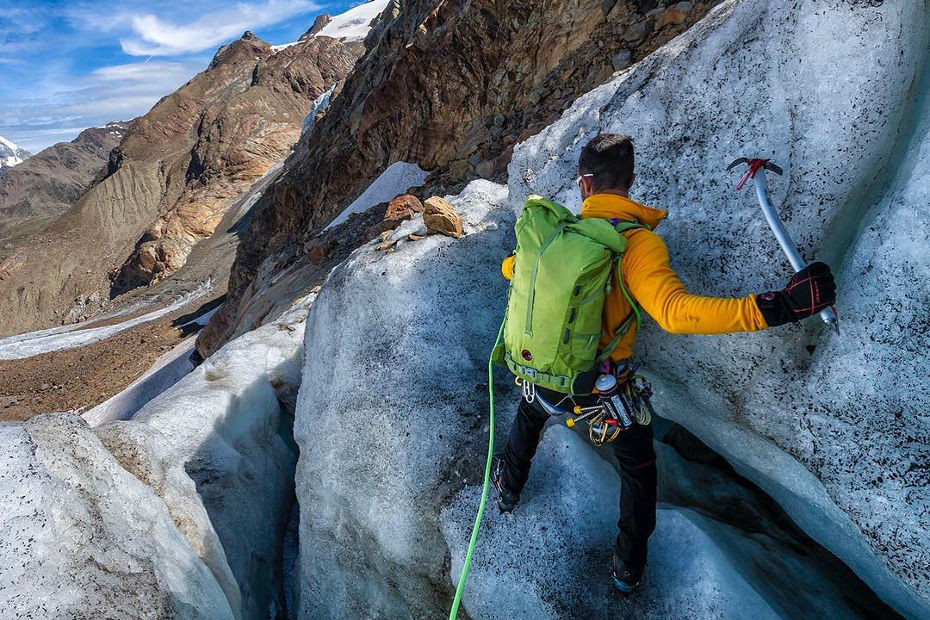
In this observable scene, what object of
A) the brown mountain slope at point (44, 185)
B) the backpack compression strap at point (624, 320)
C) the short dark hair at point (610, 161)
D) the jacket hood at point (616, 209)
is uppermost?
the brown mountain slope at point (44, 185)

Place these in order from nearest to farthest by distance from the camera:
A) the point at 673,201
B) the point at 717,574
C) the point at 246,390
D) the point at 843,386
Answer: the point at 843,386
the point at 717,574
the point at 673,201
the point at 246,390

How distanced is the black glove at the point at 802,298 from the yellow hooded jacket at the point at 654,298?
57 millimetres

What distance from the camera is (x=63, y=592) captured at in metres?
3.63

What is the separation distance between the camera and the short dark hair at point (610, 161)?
3.51 meters

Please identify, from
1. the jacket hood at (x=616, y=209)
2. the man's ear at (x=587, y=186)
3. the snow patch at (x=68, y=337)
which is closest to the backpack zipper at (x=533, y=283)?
the jacket hood at (x=616, y=209)

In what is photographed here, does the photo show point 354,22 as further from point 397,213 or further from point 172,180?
point 397,213

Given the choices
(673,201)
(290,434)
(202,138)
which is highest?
(202,138)

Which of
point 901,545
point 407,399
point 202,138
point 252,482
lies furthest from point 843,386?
point 202,138

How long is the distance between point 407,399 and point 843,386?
3.65 meters

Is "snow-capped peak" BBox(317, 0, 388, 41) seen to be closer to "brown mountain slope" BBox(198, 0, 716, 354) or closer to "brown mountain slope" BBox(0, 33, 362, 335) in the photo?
"brown mountain slope" BBox(0, 33, 362, 335)

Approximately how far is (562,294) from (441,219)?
3.47 m

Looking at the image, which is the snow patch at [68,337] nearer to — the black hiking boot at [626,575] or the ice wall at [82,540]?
the ice wall at [82,540]

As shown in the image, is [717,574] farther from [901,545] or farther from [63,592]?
[63,592]

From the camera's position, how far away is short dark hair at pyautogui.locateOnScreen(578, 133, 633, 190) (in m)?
3.51
